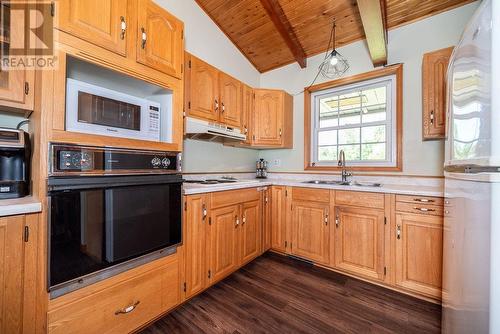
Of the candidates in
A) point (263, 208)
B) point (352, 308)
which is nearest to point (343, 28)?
point (263, 208)

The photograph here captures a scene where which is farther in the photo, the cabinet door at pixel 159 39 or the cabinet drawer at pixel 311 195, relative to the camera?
the cabinet drawer at pixel 311 195

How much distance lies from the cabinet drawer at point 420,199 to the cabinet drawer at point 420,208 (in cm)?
3

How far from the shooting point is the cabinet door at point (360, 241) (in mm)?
1893

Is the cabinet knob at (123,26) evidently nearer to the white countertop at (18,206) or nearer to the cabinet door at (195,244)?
the white countertop at (18,206)

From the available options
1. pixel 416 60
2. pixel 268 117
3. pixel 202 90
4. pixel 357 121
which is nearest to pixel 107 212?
pixel 202 90

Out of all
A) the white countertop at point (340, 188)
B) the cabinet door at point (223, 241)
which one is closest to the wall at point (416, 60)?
the white countertop at point (340, 188)

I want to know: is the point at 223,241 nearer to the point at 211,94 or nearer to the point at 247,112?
the point at 211,94

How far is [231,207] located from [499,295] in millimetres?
1668

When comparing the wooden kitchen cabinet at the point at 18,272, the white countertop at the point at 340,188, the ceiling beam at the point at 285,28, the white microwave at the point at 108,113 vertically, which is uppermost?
the ceiling beam at the point at 285,28

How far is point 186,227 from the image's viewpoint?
157 cm

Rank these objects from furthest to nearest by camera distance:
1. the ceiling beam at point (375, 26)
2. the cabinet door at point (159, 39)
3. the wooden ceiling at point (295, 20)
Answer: the wooden ceiling at point (295, 20), the ceiling beam at point (375, 26), the cabinet door at point (159, 39)

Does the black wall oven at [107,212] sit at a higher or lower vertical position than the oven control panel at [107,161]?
lower

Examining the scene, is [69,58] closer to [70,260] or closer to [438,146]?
[70,260]

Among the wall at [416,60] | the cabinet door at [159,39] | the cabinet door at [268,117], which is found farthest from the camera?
the cabinet door at [268,117]
